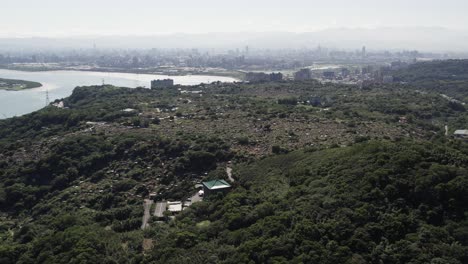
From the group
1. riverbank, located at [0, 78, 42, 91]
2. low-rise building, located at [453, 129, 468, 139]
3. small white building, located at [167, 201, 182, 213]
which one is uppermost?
riverbank, located at [0, 78, 42, 91]

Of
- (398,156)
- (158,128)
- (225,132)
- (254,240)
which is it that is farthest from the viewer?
(158,128)

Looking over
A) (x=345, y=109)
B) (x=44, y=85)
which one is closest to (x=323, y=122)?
(x=345, y=109)

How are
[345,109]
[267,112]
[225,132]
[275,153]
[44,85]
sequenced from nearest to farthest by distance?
[275,153], [225,132], [267,112], [345,109], [44,85]

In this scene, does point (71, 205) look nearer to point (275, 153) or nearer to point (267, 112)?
point (275, 153)

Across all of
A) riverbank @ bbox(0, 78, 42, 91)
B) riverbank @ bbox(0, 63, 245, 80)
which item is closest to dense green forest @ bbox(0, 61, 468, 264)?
riverbank @ bbox(0, 78, 42, 91)

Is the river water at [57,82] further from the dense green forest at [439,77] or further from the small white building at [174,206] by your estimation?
the small white building at [174,206]

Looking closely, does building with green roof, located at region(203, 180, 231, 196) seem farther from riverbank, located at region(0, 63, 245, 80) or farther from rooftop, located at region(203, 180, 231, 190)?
riverbank, located at region(0, 63, 245, 80)
